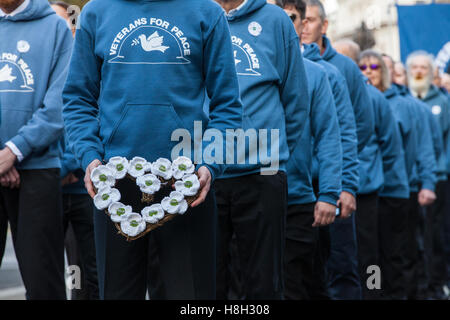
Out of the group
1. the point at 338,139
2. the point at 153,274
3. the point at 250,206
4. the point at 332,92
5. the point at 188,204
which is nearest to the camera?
the point at 188,204

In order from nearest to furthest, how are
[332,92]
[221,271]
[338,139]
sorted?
[221,271] < [338,139] < [332,92]

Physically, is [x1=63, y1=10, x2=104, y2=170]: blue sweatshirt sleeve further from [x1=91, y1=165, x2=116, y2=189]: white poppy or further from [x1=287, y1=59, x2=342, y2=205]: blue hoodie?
[x1=287, y1=59, x2=342, y2=205]: blue hoodie

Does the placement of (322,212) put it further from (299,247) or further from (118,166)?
(118,166)

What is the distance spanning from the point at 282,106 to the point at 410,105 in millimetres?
4751

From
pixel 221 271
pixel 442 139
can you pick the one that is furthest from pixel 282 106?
pixel 442 139

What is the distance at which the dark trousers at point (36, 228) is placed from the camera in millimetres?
A: 5219

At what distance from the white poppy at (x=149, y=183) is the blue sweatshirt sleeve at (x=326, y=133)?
2514mm

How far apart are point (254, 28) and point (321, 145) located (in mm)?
1255

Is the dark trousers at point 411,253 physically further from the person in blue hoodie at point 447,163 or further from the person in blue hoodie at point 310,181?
the person in blue hoodie at point 310,181

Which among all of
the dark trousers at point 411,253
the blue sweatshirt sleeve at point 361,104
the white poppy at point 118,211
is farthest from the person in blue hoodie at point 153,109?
the dark trousers at point 411,253

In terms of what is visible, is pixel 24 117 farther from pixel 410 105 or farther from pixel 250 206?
pixel 410 105

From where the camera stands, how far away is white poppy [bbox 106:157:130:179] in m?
3.66

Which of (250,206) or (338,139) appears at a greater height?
(338,139)

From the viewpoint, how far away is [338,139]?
612cm
